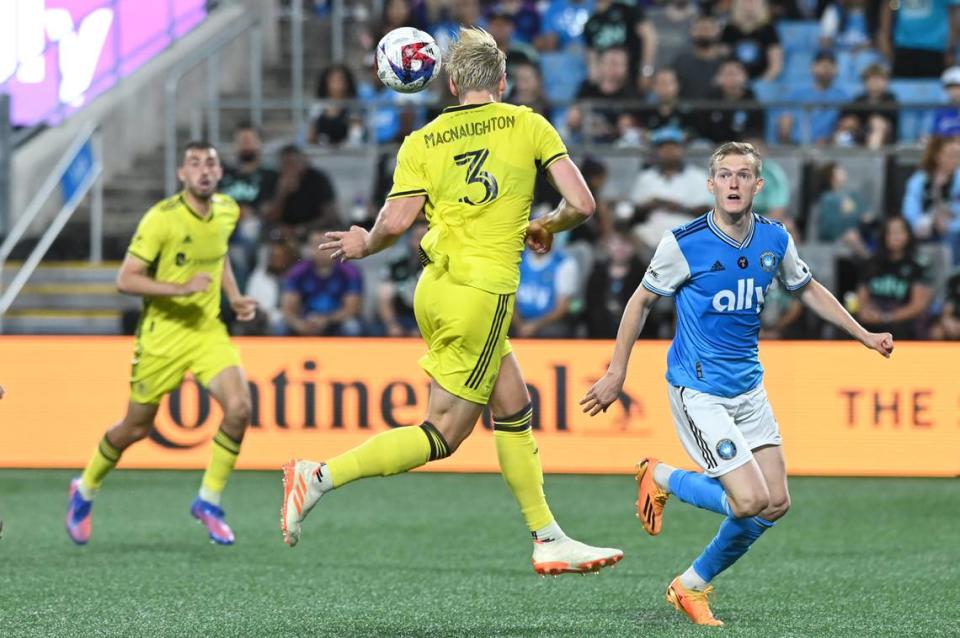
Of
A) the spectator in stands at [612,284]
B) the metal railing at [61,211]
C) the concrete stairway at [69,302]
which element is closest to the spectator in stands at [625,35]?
the spectator in stands at [612,284]

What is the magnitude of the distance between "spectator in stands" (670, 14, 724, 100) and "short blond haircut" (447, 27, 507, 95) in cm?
1053

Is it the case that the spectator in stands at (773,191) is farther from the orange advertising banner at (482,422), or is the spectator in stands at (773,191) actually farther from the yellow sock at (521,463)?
the yellow sock at (521,463)

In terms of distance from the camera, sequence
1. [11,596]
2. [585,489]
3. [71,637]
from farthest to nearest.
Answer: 1. [585,489]
2. [11,596]
3. [71,637]

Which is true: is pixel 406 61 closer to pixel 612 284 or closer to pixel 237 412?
pixel 237 412

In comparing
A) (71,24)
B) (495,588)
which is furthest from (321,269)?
(495,588)

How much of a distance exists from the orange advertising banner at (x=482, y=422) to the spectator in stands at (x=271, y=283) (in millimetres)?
1867

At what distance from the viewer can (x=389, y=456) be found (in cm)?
700

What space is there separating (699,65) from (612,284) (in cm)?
313

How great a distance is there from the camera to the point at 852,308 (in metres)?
15.6

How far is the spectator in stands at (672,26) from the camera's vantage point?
19.3 metres

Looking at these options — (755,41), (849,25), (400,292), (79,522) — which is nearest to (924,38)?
(849,25)

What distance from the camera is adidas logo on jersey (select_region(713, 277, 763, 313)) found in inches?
284

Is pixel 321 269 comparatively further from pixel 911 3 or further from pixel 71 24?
pixel 911 3

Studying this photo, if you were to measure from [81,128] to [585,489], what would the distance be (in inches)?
312
